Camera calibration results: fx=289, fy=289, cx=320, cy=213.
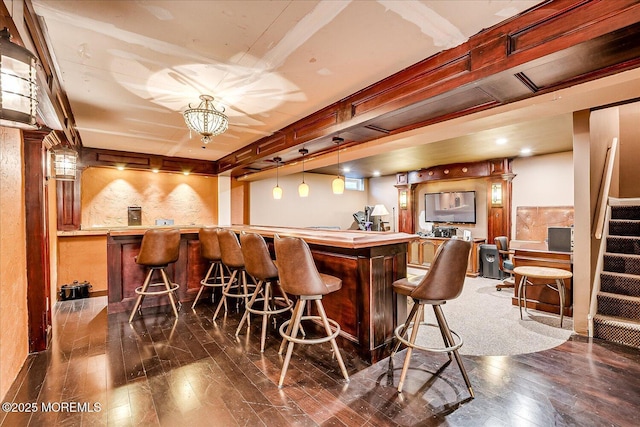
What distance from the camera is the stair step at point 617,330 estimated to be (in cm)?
284

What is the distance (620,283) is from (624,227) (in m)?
1.01

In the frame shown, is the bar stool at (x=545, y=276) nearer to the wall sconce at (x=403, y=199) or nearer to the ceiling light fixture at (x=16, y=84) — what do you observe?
the wall sconce at (x=403, y=199)

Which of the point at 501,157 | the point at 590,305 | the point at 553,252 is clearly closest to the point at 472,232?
the point at 501,157

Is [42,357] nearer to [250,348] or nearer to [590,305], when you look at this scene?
[250,348]

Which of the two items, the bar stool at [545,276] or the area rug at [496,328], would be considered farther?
the bar stool at [545,276]

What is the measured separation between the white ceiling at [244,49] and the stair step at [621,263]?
223 cm

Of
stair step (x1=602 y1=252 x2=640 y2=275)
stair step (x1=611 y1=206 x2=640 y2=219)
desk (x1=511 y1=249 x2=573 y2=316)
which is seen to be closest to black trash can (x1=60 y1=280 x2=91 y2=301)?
desk (x1=511 y1=249 x2=573 y2=316)

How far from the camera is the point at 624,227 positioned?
3805mm

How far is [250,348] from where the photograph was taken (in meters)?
2.72

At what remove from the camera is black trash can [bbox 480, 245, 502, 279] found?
607 centimetres

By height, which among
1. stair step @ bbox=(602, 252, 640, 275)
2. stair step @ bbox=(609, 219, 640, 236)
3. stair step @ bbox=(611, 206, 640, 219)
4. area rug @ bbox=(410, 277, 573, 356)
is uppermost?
stair step @ bbox=(611, 206, 640, 219)

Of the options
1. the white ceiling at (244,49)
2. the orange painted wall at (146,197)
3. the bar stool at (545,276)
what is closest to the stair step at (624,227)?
the bar stool at (545,276)

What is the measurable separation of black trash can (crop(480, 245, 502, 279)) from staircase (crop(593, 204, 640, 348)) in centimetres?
235

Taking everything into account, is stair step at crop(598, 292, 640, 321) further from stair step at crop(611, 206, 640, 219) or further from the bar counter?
the bar counter
